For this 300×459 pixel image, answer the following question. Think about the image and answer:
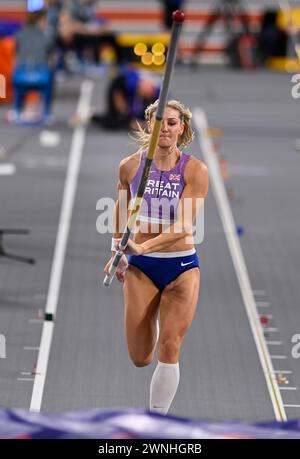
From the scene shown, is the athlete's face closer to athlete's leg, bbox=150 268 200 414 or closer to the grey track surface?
athlete's leg, bbox=150 268 200 414

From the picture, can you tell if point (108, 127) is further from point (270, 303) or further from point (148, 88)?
point (270, 303)

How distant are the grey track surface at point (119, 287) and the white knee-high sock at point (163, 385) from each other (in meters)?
0.95

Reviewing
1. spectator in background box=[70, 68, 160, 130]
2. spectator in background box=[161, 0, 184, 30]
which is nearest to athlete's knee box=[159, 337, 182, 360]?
spectator in background box=[70, 68, 160, 130]

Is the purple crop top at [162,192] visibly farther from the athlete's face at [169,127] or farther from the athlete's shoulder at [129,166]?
the athlete's face at [169,127]

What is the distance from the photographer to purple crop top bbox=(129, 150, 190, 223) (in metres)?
8.35

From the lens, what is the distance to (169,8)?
31469 mm

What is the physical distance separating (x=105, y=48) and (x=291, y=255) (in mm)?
16478

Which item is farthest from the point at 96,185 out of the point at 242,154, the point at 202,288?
the point at 202,288

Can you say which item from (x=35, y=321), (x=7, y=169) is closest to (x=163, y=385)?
(x=35, y=321)

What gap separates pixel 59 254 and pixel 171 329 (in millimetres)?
6137

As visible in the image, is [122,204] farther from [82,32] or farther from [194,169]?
[82,32]

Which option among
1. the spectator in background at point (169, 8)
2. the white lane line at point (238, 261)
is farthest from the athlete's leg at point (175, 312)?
the spectator in background at point (169, 8)

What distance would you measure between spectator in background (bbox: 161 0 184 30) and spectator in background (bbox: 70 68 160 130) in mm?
8805
